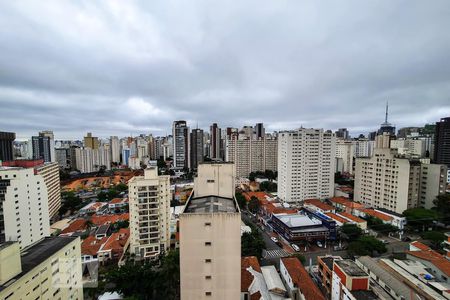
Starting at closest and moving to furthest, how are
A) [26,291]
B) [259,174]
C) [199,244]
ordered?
[199,244] < [26,291] < [259,174]

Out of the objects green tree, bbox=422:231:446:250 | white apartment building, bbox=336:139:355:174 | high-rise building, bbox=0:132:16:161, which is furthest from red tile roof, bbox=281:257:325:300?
high-rise building, bbox=0:132:16:161

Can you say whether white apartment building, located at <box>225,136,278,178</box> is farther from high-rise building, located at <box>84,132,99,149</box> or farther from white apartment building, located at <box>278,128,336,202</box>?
high-rise building, located at <box>84,132,99,149</box>

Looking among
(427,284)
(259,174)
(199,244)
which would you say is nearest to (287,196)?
(259,174)

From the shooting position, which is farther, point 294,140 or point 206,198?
point 294,140

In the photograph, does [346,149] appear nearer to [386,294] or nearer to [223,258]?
[386,294]

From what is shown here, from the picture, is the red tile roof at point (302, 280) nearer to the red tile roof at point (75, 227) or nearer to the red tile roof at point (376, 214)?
the red tile roof at point (376, 214)

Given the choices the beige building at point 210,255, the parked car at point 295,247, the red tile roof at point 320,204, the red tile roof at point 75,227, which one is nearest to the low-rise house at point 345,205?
the red tile roof at point 320,204
